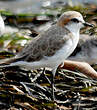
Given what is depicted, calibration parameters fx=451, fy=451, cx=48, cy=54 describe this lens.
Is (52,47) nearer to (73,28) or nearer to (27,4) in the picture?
(73,28)

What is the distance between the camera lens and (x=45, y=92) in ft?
19.8

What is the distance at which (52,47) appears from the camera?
582 centimetres

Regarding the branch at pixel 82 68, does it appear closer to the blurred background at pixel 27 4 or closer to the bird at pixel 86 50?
the bird at pixel 86 50

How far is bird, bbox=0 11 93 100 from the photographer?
5.78 m

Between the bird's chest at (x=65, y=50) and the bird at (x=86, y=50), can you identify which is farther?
the bird at (x=86, y=50)

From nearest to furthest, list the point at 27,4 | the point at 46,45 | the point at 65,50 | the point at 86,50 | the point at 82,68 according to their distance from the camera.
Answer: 1. the point at 65,50
2. the point at 46,45
3. the point at 82,68
4. the point at 86,50
5. the point at 27,4

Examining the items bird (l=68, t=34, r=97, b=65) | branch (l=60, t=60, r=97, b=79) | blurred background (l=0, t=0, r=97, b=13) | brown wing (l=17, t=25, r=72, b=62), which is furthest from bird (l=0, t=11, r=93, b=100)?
blurred background (l=0, t=0, r=97, b=13)

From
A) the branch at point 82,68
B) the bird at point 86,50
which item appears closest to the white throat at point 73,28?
the branch at point 82,68

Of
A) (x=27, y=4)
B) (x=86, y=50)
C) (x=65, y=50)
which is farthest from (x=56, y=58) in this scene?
(x=27, y=4)

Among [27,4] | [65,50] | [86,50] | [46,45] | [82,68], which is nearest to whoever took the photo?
[65,50]

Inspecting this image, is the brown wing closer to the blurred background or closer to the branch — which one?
the branch

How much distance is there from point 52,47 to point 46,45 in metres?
0.09

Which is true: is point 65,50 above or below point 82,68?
above

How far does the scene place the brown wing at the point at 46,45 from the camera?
581cm
